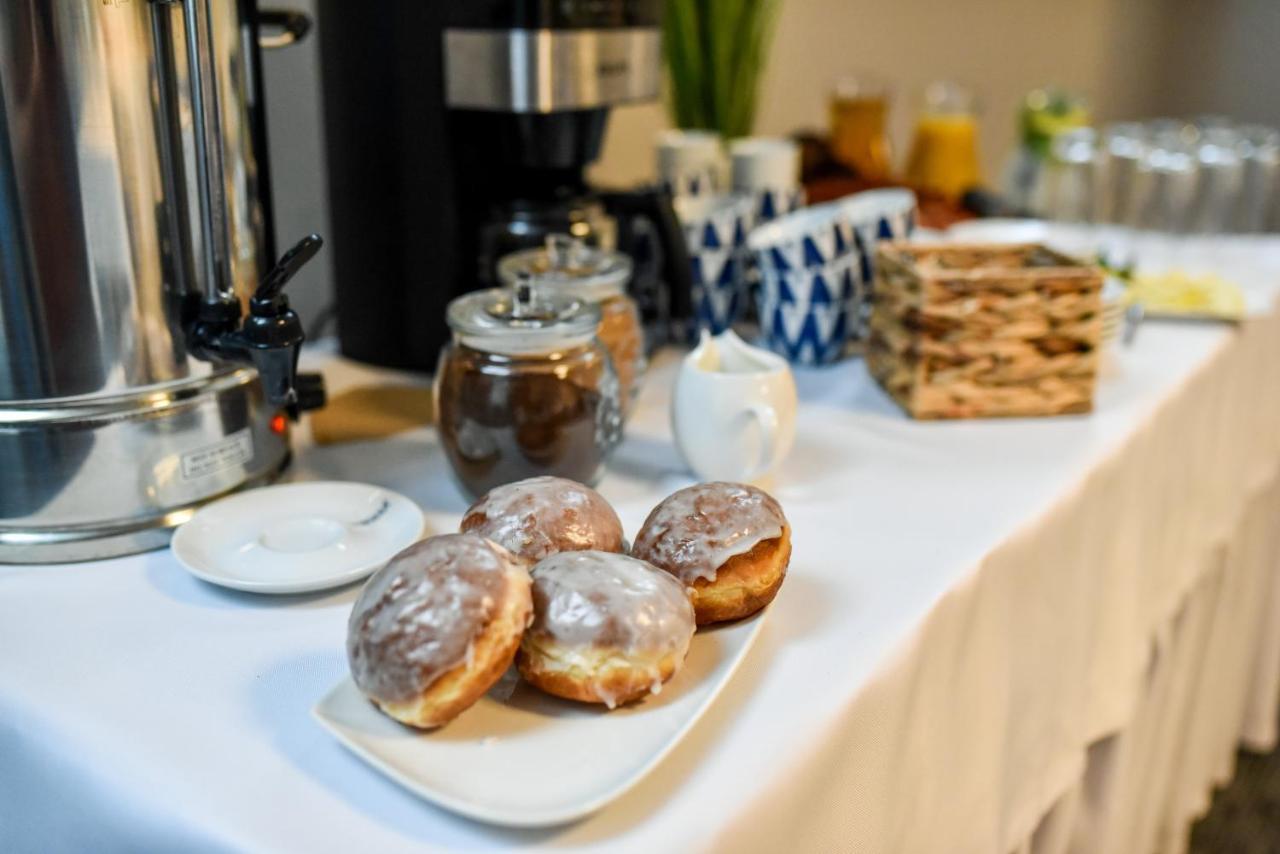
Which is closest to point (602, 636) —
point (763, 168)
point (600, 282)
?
point (600, 282)

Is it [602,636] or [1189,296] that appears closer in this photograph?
[602,636]

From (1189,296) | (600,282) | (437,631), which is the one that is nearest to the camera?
(437,631)

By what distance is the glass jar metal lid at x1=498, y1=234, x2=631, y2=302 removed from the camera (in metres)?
0.72

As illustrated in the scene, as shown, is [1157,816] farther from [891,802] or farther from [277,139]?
[277,139]

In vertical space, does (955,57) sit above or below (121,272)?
above

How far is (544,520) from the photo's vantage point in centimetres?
48

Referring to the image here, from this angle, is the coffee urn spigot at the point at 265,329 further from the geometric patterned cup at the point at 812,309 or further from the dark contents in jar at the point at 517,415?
the geometric patterned cup at the point at 812,309

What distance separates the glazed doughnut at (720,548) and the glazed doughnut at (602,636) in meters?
0.04

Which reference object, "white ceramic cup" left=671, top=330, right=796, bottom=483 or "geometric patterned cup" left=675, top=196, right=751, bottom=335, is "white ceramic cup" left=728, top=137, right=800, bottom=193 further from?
"white ceramic cup" left=671, top=330, right=796, bottom=483

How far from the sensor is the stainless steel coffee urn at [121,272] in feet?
1.70

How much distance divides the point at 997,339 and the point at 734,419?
0.25 m

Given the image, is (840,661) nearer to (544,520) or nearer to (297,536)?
(544,520)

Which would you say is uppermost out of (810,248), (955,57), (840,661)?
(955,57)

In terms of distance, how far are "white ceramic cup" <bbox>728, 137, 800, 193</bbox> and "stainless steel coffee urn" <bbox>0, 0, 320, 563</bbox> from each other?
0.60m
